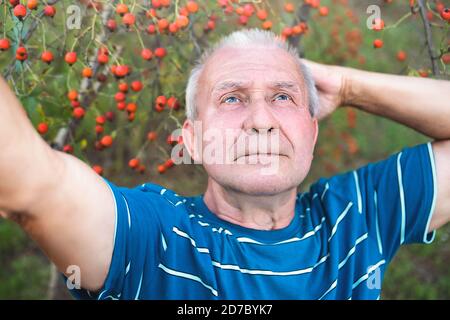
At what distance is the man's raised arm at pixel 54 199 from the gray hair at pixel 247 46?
0.63 metres

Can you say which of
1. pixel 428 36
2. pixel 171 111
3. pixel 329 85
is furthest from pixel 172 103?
pixel 428 36

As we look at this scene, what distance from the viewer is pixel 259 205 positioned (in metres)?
1.86

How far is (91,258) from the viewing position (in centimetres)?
150

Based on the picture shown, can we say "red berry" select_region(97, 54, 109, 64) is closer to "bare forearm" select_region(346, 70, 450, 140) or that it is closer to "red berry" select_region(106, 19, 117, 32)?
"red berry" select_region(106, 19, 117, 32)

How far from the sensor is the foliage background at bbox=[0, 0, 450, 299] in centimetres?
226

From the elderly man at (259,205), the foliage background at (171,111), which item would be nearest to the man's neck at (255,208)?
the elderly man at (259,205)

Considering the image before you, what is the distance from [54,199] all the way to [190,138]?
76 cm

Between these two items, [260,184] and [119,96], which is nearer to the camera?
[260,184]

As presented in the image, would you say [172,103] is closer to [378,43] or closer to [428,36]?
[378,43]
